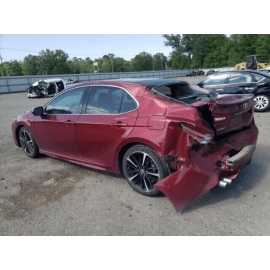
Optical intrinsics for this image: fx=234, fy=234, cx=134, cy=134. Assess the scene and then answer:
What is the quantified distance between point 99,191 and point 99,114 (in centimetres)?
116

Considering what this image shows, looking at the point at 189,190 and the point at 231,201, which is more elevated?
the point at 189,190

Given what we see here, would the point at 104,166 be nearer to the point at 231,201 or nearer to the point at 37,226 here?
the point at 37,226

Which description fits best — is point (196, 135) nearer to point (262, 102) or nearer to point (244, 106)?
point (244, 106)

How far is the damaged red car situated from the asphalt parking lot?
0.25 metres

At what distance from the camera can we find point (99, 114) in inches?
139

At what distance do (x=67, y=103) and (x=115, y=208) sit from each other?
206cm

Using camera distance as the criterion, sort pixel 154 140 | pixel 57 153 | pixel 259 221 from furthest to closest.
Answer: pixel 57 153
pixel 154 140
pixel 259 221

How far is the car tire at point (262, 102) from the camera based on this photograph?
831cm

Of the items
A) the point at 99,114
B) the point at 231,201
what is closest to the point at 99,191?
the point at 99,114

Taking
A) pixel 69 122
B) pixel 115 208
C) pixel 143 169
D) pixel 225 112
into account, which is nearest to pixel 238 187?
pixel 225 112

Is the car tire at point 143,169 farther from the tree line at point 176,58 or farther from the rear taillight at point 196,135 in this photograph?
the tree line at point 176,58

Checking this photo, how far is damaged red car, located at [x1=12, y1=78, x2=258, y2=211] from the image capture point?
110 inches

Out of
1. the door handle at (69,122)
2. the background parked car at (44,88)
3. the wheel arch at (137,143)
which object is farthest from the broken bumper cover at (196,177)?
the background parked car at (44,88)

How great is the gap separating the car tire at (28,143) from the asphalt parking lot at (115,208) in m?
0.75
